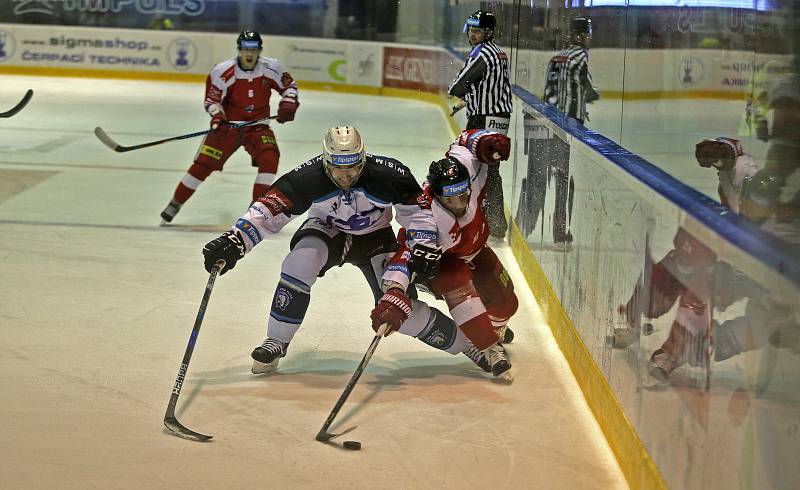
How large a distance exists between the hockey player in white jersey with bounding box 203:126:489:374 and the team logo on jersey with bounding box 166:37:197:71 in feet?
35.9

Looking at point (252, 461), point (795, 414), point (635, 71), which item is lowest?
point (252, 461)

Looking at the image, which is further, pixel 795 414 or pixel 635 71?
pixel 635 71

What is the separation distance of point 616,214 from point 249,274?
7.70 ft

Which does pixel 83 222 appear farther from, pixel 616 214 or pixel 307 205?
pixel 616 214

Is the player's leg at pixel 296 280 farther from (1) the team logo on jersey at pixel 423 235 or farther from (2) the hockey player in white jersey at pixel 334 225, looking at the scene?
(1) the team logo on jersey at pixel 423 235

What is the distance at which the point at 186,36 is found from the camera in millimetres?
14352

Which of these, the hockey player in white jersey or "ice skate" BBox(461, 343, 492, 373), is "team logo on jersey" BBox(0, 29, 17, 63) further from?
"ice skate" BBox(461, 343, 492, 373)

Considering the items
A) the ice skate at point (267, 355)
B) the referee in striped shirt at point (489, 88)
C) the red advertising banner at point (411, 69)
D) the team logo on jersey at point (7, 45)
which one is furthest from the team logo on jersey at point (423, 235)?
the team logo on jersey at point (7, 45)

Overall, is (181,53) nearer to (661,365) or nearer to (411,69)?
(411,69)

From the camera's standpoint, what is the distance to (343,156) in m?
3.56

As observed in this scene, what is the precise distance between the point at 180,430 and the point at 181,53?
11.7m

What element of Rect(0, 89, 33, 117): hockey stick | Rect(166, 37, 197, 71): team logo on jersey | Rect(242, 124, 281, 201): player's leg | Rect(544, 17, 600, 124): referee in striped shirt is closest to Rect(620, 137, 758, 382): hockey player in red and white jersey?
Rect(544, 17, 600, 124): referee in striped shirt

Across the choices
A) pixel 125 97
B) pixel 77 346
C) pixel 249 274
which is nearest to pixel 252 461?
pixel 77 346

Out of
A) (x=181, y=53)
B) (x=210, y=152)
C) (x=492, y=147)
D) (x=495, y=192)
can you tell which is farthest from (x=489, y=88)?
(x=181, y=53)
